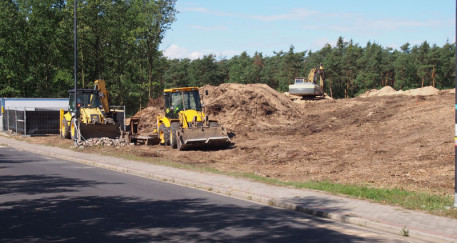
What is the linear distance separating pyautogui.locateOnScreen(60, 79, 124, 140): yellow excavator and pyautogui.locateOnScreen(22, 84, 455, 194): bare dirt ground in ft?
10.7

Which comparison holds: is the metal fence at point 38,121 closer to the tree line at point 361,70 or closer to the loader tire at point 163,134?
the loader tire at point 163,134

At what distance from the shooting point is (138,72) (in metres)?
60.3

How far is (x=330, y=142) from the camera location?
23312mm

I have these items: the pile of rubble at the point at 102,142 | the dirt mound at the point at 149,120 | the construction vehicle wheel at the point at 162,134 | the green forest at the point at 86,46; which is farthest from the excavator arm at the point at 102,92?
the green forest at the point at 86,46

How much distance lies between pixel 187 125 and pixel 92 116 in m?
6.99

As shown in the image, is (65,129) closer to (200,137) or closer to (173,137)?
(173,137)

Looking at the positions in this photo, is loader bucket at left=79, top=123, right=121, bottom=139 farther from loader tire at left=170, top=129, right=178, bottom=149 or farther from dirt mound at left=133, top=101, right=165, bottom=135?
dirt mound at left=133, top=101, right=165, bottom=135

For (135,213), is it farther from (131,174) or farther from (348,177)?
(348,177)

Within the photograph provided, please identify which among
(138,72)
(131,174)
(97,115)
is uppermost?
(138,72)

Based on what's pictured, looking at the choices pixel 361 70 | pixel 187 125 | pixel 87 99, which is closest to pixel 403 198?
pixel 187 125

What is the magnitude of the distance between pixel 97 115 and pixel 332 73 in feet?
207

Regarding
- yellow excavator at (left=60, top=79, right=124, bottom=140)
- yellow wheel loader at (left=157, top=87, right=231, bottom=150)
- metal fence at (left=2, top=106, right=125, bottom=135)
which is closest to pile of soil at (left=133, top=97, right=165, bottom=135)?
metal fence at (left=2, top=106, right=125, bottom=135)

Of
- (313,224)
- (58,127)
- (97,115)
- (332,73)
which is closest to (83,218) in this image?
(313,224)

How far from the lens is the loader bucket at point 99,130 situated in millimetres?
26578
